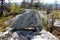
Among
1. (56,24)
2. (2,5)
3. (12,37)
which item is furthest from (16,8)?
(12,37)

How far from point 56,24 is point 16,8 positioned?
11328 millimetres

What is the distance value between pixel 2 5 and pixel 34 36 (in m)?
27.6

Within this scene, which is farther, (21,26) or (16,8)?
(16,8)

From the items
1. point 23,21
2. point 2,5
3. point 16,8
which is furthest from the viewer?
point 2,5

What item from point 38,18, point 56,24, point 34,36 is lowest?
point 56,24

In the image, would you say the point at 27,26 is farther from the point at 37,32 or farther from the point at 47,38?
the point at 47,38

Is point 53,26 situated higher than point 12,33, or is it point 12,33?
point 12,33

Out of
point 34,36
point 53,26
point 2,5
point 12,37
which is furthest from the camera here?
point 2,5

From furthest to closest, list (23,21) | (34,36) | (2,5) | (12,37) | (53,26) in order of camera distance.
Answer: (2,5)
(53,26)
(23,21)
(34,36)
(12,37)

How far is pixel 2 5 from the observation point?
42125 millimetres

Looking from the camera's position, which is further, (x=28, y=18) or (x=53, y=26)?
(x=53, y=26)

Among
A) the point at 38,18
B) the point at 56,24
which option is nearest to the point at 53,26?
the point at 56,24

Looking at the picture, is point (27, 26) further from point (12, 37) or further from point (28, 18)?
point (12, 37)

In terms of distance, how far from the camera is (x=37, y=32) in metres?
16.2
